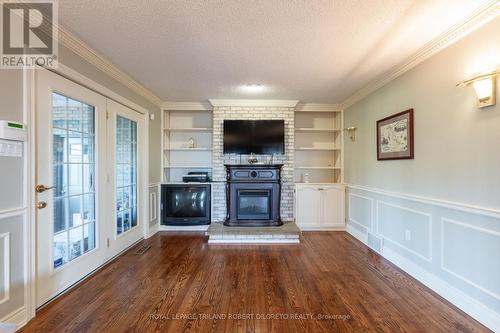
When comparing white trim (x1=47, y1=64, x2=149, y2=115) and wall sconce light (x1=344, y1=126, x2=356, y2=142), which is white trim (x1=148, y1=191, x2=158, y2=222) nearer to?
white trim (x1=47, y1=64, x2=149, y2=115)

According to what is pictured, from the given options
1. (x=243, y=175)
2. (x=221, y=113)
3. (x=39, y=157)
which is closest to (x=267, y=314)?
(x=39, y=157)

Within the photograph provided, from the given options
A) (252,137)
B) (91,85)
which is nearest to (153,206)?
(252,137)

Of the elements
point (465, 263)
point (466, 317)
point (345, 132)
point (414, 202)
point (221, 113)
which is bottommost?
point (466, 317)

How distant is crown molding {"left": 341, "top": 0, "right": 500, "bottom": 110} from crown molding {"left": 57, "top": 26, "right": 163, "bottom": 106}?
11.4ft

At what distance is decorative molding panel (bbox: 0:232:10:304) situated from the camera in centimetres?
177

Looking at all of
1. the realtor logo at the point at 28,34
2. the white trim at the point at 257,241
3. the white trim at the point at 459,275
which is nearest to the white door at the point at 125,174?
the realtor logo at the point at 28,34

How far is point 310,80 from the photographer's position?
3578 millimetres

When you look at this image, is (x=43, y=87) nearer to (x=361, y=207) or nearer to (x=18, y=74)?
(x=18, y=74)

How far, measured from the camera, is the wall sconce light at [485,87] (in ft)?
6.28

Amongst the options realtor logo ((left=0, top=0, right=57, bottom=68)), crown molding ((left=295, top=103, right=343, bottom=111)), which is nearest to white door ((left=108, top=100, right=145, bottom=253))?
realtor logo ((left=0, top=0, right=57, bottom=68))

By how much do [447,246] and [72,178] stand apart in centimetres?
378

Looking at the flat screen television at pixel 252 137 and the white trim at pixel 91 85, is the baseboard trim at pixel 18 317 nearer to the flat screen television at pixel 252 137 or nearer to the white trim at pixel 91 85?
the white trim at pixel 91 85

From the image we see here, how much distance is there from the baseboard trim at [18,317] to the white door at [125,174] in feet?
4.25

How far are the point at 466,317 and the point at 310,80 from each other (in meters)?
3.07
